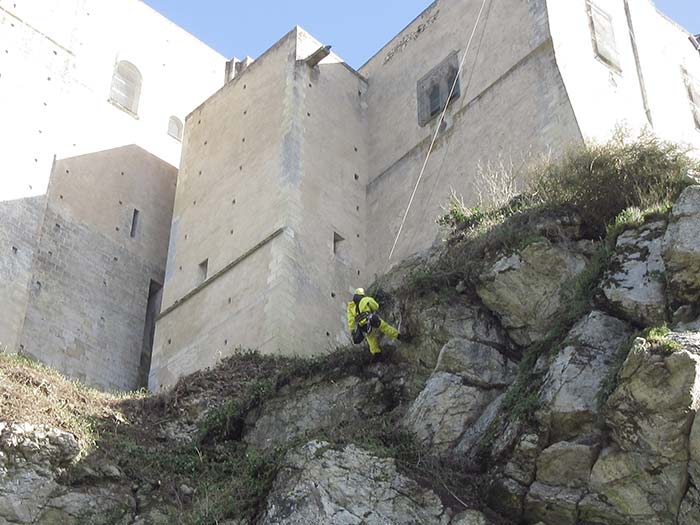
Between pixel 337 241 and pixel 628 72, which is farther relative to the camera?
pixel 337 241

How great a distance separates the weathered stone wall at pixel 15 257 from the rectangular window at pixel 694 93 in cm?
1230

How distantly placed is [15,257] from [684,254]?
1268cm

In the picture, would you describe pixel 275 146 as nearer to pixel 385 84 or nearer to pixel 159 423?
pixel 385 84

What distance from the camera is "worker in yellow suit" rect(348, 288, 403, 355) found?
46.6ft

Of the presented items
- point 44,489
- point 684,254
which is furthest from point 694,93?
point 44,489

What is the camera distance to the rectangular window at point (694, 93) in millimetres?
21820

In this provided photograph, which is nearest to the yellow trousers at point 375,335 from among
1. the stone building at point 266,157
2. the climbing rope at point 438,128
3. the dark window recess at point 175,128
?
the stone building at point 266,157

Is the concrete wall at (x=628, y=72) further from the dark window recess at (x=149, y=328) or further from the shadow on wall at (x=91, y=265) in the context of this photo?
the shadow on wall at (x=91, y=265)

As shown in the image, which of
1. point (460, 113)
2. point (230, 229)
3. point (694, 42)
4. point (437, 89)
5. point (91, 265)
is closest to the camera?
point (460, 113)

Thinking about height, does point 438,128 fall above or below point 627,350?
above

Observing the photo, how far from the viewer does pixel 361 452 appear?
37.6 feet

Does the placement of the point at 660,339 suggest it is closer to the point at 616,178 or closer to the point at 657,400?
the point at 657,400

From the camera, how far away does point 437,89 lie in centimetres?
2161

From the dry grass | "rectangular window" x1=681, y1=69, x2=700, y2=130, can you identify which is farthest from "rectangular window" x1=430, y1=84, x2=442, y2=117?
the dry grass
